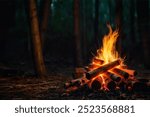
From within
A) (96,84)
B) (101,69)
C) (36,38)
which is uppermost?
(36,38)

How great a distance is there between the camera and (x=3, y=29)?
24250 millimetres

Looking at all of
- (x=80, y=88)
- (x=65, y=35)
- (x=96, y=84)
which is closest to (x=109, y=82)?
(x=96, y=84)

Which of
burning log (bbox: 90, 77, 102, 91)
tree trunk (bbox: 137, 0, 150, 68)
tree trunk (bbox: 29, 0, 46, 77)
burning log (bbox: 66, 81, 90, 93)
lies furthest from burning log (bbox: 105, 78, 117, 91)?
tree trunk (bbox: 137, 0, 150, 68)

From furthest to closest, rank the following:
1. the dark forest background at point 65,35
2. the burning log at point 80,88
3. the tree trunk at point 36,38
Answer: the dark forest background at point 65,35
the tree trunk at point 36,38
the burning log at point 80,88

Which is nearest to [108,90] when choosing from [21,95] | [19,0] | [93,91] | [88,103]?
[93,91]

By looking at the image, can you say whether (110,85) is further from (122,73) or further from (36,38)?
(36,38)

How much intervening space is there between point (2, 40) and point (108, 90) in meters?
15.8

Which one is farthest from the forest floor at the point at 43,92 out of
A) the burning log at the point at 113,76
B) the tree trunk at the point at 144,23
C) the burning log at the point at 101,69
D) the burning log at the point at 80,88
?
the tree trunk at the point at 144,23

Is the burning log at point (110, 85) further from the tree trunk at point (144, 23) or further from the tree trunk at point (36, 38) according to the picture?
the tree trunk at point (144, 23)

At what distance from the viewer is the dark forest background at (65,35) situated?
18.5m

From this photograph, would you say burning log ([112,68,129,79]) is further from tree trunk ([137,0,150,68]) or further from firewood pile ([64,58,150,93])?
tree trunk ([137,0,150,68])

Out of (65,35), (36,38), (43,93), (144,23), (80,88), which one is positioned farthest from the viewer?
(65,35)

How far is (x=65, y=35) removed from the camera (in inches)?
1375

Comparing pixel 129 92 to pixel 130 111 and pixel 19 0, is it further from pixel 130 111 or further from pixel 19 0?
pixel 19 0
